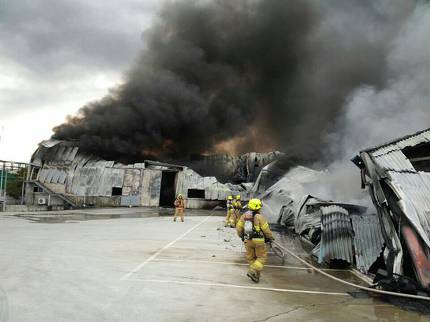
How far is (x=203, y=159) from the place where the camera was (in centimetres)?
4347

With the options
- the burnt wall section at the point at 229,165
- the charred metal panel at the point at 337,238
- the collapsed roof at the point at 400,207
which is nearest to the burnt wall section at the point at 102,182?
the burnt wall section at the point at 229,165

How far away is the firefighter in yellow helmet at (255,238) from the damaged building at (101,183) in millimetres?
24617

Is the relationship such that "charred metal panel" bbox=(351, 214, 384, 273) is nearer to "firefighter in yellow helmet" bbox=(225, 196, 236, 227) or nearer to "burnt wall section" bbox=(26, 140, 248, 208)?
"firefighter in yellow helmet" bbox=(225, 196, 236, 227)

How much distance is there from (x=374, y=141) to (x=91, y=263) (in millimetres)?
16891

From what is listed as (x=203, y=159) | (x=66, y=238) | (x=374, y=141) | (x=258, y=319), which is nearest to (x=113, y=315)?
(x=258, y=319)

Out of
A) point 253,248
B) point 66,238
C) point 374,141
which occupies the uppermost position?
point 374,141

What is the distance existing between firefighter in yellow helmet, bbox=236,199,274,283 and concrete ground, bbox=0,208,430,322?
26 cm

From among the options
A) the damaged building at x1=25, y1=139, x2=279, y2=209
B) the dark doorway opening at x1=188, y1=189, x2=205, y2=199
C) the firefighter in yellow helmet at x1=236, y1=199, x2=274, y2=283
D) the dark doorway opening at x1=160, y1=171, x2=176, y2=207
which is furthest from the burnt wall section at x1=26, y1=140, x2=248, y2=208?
the firefighter in yellow helmet at x1=236, y1=199, x2=274, y2=283

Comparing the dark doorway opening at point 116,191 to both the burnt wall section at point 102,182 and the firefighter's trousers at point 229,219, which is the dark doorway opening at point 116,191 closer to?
the burnt wall section at point 102,182

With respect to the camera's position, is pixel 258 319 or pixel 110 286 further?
pixel 110 286

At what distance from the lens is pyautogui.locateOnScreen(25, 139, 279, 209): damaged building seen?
31094 millimetres

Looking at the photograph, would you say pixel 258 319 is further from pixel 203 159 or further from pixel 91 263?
pixel 203 159

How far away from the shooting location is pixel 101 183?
→ 3141 centimetres

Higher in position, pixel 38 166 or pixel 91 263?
pixel 38 166
